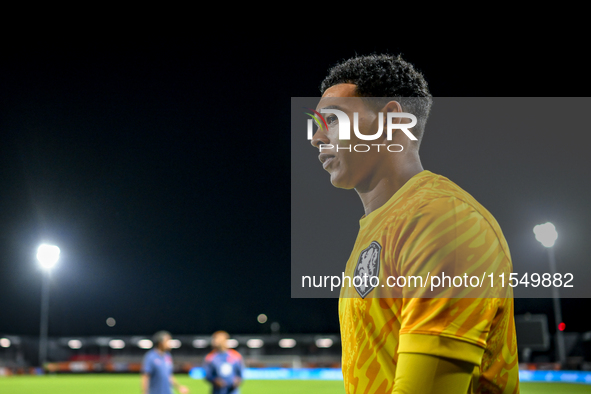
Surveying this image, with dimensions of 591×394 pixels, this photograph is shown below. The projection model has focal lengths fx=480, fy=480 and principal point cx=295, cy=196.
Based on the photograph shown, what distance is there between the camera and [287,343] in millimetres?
53344

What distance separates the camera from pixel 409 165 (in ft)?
5.44

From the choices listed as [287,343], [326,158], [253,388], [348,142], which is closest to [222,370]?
[326,158]

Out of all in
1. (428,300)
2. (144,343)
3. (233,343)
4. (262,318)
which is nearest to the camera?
(428,300)

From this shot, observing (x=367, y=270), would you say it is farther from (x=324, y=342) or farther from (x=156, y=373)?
(x=324, y=342)

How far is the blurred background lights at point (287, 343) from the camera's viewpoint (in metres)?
52.9

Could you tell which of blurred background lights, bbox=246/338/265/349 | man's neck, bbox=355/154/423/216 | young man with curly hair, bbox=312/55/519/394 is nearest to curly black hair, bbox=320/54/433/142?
young man with curly hair, bbox=312/55/519/394

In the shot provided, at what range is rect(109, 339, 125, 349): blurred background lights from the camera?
187 ft

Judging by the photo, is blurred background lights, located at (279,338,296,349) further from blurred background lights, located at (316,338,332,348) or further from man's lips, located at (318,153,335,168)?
man's lips, located at (318,153,335,168)

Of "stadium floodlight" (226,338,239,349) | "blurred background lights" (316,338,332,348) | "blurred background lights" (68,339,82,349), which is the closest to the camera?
"blurred background lights" (316,338,332,348)

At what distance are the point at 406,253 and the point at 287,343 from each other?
54.5 m

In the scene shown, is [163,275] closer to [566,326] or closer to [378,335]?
[566,326]

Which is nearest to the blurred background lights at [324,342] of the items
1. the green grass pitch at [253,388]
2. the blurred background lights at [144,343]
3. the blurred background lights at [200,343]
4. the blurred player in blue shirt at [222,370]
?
the blurred background lights at [200,343]

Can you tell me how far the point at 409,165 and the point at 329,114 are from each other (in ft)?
1.08

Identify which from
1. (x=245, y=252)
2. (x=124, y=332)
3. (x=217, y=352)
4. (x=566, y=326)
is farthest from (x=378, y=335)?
(x=124, y=332)
